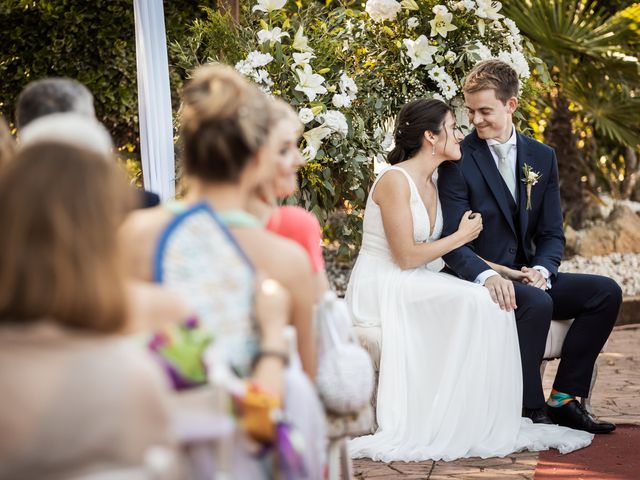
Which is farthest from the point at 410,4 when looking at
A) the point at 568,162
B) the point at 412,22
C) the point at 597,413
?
the point at 568,162

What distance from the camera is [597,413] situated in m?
5.46

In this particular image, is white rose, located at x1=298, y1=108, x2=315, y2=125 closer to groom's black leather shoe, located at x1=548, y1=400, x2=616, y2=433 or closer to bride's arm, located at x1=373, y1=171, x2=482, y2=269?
bride's arm, located at x1=373, y1=171, x2=482, y2=269

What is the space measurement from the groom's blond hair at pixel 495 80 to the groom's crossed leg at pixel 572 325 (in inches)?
38.6

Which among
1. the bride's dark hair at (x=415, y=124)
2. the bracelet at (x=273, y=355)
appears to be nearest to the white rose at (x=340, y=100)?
the bride's dark hair at (x=415, y=124)

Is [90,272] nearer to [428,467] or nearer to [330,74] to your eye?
[428,467]

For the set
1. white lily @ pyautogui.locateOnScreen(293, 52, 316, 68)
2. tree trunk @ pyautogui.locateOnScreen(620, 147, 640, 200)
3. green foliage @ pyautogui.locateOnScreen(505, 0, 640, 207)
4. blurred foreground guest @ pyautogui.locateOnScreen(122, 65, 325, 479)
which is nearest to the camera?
blurred foreground guest @ pyautogui.locateOnScreen(122, 65, 325, 479)

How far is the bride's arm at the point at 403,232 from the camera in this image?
4.93m

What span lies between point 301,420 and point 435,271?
9.70ft

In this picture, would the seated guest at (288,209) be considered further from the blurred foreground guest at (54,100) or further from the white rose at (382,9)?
the white rose at (382,9)

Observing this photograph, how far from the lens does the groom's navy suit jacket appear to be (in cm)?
515

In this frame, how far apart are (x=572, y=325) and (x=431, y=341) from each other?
2.59 feet

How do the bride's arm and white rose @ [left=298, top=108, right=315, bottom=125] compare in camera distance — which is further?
white rose @ [left=298, top=108, right=315, bottom=125]

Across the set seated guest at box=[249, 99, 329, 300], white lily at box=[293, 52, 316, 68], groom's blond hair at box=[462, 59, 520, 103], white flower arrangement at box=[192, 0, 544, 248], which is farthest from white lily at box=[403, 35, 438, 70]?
seated guest at box=[249, 99, 329, 300]

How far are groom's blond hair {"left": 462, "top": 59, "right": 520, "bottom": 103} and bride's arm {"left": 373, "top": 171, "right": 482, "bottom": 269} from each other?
66 centimetres
